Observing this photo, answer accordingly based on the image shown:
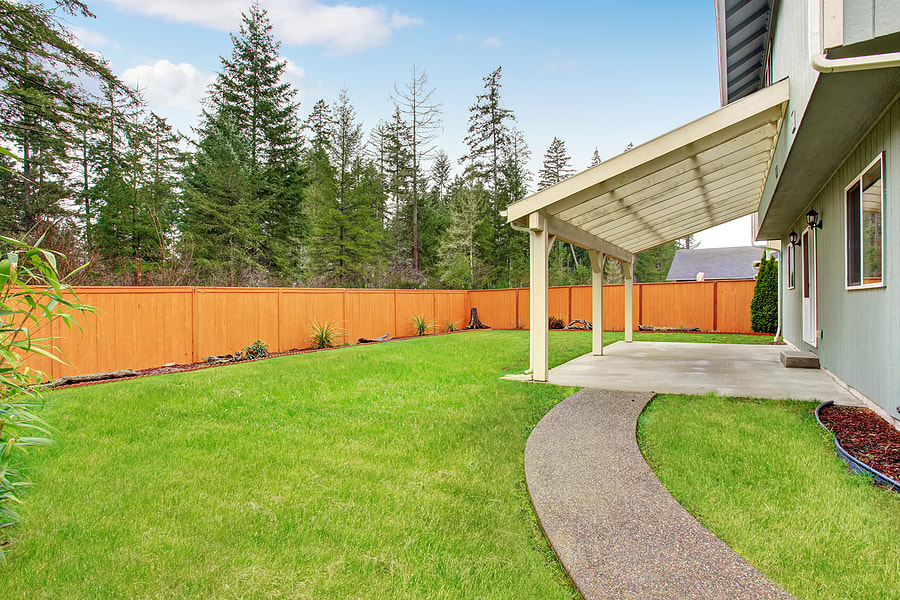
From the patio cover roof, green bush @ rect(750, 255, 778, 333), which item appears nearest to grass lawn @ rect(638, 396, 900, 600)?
the patio cover roof

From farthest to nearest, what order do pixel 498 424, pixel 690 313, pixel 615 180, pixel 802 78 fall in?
pixel 690 313 < pixel 615 180 < pixel 498 424 < pixel 802 78

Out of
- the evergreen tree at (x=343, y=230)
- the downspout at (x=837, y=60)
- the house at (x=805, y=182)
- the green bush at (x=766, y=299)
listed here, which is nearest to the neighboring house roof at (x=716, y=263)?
the green bush at (x=766, y=299)

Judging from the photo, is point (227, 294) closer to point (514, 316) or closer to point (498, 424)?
point (498, 424)

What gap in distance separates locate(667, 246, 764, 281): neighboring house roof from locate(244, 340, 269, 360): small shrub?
22.8m

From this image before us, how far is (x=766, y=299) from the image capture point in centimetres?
1173

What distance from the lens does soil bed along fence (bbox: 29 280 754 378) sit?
22.9 feet

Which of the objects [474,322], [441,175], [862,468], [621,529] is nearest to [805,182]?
[862,468]

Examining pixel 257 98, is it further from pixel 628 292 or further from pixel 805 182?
pixel 805 182

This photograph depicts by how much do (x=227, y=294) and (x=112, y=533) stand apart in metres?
7.23

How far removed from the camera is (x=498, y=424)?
13.1 ft

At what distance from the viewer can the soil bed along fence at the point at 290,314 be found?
696 cm

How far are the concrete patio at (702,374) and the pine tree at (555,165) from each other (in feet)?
71.6

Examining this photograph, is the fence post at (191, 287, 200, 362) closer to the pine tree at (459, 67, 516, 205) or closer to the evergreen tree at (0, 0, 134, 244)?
the evergreen tree at (0, 0, 134, 244)

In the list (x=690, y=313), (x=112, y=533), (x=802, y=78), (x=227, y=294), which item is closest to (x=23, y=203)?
(x=227, y=294)
